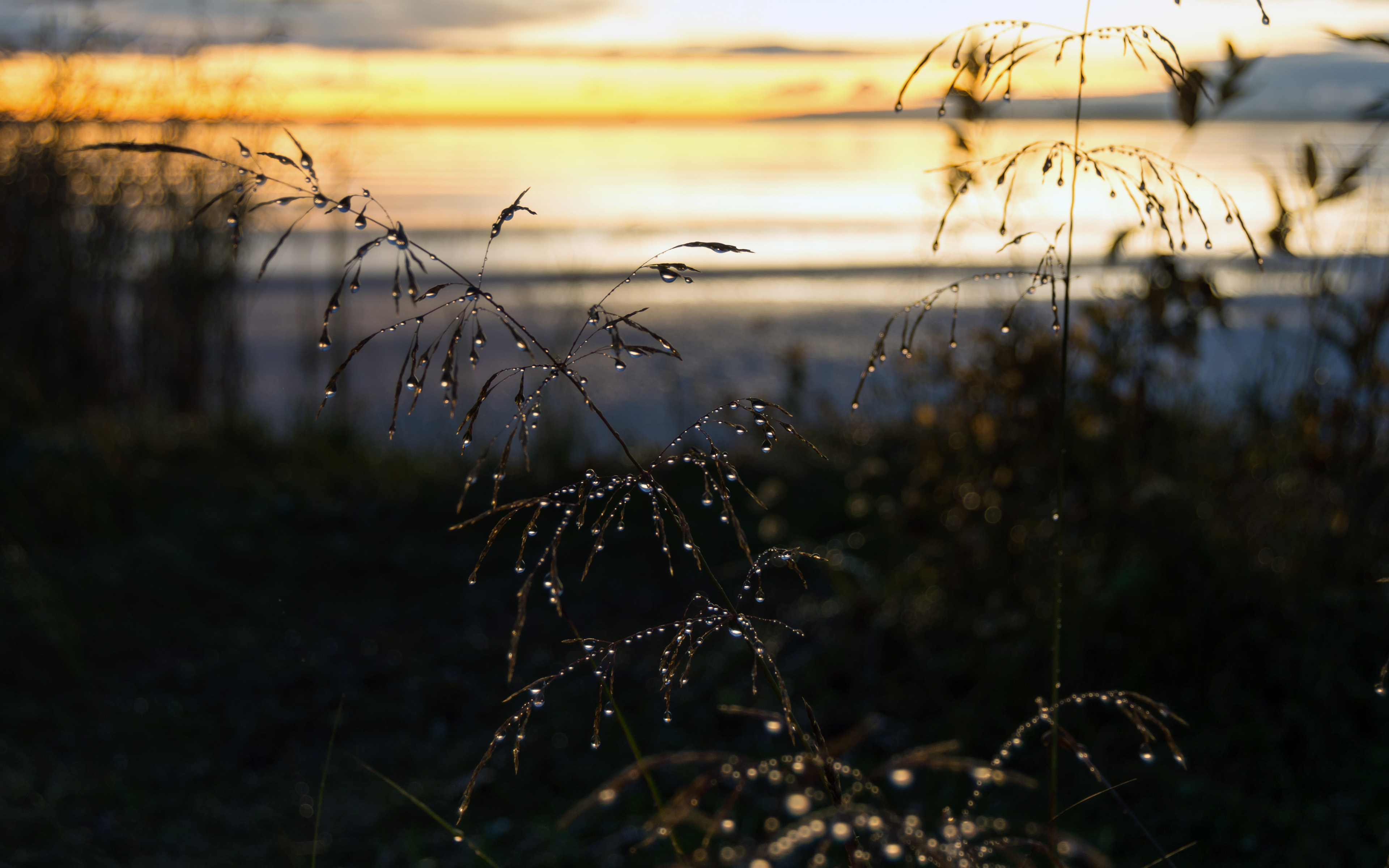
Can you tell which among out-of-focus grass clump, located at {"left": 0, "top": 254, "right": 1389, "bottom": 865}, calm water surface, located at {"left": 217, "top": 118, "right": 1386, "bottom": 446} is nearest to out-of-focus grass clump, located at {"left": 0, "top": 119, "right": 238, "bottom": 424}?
calm water surface, located at {"left": 217, "top": 118, "right": 1386, "bottom": 446}

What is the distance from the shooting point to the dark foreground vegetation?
7.88ft

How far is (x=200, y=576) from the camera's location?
3.72 metres

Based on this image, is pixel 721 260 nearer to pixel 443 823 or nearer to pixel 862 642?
pixel 862 642

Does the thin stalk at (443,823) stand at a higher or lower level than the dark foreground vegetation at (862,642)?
higher

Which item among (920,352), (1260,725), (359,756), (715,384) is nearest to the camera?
(1260,725)

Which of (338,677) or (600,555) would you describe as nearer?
(338,677)

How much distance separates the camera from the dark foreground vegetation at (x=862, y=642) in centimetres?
240

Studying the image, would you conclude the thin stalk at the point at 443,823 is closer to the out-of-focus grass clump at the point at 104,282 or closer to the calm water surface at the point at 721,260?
the calm water surface at the point at 721,260

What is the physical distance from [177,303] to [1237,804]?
5620 millimetres

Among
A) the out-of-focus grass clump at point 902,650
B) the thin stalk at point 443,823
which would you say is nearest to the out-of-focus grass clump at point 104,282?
the out-of-focus grass clump at point 902,650

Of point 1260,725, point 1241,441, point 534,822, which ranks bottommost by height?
point 534,822

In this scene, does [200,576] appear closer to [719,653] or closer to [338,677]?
[338,677]

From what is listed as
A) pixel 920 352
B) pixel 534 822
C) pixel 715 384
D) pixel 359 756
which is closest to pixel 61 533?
pixel 359 756

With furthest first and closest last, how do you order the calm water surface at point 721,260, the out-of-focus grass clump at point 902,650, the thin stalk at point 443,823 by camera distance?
the calm water surface at point 721,260 < the out-of-focus grass clump at point 902,650 < the thin stalk at point 443,823
